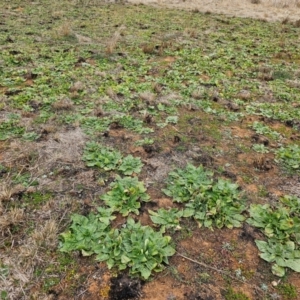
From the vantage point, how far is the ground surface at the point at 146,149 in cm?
248

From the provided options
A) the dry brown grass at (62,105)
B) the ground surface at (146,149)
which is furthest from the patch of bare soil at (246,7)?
the dry brown grass at (62,105)

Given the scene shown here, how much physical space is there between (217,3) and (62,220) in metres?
14.3

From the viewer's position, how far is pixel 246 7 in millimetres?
13711

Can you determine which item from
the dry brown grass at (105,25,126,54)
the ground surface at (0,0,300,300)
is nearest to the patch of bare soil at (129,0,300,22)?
the ground surface at (0,0,300,300)

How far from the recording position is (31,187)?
324cm

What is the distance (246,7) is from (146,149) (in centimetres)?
1251

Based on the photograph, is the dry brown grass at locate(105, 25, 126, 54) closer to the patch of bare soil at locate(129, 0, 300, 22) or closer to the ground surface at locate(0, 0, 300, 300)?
the ground surface at locate(0, 0, 300, 300)

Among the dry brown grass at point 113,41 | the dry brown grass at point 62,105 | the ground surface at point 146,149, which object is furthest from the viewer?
the dry brown grass at point 113,41

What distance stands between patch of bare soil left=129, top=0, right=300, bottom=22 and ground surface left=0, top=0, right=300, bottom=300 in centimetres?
474

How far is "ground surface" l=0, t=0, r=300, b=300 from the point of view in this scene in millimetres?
2480

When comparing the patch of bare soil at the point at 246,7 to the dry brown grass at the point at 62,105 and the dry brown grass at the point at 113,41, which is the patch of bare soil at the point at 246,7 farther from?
the dry brown grass at the point at 62,105

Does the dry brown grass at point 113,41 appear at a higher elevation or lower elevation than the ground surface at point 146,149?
higher

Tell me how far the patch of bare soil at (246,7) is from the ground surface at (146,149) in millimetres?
4741

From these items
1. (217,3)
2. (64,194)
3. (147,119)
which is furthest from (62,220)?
(217,3)
